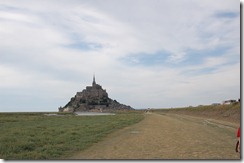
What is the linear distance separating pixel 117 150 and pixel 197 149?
14.3 feet

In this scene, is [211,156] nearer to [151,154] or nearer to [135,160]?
[151,154]

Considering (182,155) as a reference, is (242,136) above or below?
above

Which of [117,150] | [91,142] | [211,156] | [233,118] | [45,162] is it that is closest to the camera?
[45,162]

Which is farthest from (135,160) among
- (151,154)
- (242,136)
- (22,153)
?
(22,153)

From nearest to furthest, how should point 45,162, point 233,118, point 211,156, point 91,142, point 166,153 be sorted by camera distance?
point 45,162 < point 211,156 < point 166,153 < point 91,142 < point 233,118

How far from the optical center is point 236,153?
15.8 meters

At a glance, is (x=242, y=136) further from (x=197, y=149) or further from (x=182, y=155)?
(x=197, y=149)

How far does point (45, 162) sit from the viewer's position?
44.0 feet

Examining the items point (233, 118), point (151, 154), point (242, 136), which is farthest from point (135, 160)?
Answer: point (233, 118)

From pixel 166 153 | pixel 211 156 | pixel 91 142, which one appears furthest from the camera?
pixel 91 142

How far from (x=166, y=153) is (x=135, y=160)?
9.00ft

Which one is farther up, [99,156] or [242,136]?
[242,136]

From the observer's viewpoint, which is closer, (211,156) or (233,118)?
(211,156)

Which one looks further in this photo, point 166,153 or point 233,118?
point 233,118
